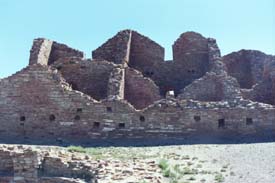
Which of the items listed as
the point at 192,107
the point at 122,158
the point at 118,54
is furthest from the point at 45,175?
the point at 118,54

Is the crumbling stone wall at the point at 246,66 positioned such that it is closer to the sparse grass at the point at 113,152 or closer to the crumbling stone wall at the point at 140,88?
the crumbling stone wall at the point at 140,88

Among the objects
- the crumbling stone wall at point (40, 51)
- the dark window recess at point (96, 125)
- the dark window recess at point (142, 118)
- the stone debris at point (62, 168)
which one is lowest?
the stone debris at point (62, 168)

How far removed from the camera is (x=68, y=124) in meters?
20.5

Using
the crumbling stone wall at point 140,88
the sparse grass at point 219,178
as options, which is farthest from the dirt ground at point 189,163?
the crumbling stone wall at point 140,88

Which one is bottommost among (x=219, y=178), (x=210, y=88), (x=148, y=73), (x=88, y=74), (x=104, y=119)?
(x=219, y=178)

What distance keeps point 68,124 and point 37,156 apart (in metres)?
5.71

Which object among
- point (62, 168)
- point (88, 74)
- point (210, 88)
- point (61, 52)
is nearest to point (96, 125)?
point (88, 74)

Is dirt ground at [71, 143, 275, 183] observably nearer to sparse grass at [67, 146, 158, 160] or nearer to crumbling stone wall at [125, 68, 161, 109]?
sparse grass at [67, 146, 158, 160]

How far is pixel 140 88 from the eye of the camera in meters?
23.7

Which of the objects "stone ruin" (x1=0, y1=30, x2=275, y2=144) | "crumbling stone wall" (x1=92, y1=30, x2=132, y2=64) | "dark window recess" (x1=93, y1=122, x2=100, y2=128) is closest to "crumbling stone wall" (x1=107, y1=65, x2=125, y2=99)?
"stone ruin" (x1=0, y1=30, x2=275, y2=144)

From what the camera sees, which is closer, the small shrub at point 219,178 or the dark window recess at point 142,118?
the small shrub at point 219,178

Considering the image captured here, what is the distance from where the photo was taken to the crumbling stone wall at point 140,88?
930 inches

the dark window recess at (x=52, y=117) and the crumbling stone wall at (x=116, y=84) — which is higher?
the crumbling stone wall at (x=116, y=84)

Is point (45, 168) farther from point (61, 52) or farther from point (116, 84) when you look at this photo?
point (61, 52)
